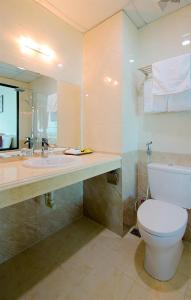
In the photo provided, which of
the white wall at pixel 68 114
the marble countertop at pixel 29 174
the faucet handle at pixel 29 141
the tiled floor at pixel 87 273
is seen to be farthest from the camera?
the white wall at pixel 68 114

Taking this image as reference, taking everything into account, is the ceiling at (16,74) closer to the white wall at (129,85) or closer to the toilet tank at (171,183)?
the white wall at (129,85)

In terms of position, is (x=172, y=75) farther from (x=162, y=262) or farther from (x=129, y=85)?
(x=162, y=262)

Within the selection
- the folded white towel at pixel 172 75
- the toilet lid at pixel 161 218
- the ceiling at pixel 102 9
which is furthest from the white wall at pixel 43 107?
the toilet lid at pixel 161 218

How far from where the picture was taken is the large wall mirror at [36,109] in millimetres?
1455

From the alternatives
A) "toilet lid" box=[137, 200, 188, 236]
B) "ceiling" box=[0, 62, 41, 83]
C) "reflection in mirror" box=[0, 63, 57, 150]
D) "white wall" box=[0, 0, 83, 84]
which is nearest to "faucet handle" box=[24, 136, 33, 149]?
"reflection in mirror" box=[0, 63, 57, 150]

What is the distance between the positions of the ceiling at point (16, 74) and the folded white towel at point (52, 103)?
24 cm

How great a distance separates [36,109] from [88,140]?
0.68 meters

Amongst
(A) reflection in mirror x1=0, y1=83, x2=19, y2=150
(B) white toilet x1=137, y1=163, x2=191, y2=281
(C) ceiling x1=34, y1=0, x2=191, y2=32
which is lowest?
(B) white toilet x1=137, y1=163, x2=191, y2=281

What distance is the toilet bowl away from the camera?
1182mm

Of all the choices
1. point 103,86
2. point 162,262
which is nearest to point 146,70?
point 103,86

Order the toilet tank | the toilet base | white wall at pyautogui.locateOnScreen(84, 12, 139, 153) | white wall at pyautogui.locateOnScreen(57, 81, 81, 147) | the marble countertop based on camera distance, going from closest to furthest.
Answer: the marble countertop < the toilet base < the toilet tank < white wall at pyautogui.locateOnScreen(84, 12, 139, 153) < white wall at pyautogui.locateOnScreen(57, 81, 81, 147)

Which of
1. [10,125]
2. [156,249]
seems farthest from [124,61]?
[156,249]

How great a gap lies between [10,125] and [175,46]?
5.60 ft

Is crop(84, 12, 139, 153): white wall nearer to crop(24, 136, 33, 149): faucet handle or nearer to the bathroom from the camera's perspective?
the bathroom
